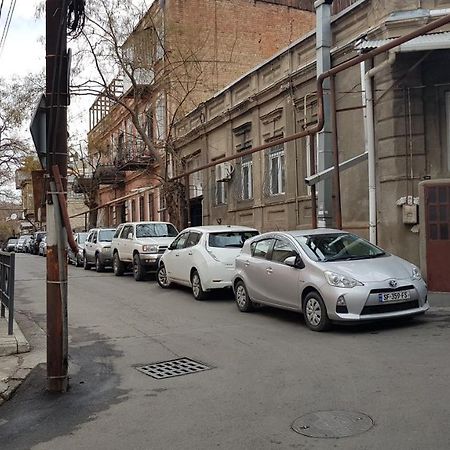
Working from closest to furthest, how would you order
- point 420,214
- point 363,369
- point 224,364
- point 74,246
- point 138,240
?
point 74,246 < point 363,369 < point 224,364 < point 420,214 < point 138,240

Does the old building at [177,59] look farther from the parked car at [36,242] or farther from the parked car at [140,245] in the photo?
the parked car at [36,242]

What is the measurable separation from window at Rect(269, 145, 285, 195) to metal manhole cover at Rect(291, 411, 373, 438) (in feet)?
46.4

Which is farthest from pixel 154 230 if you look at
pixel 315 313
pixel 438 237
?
pixel 315 313

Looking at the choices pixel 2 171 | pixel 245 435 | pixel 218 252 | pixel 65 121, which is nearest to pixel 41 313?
pixel 218 252

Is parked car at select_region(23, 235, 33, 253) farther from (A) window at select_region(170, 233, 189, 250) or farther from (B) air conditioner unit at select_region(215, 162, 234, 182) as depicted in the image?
(A) window at select_region(170, 233, 189, 250)

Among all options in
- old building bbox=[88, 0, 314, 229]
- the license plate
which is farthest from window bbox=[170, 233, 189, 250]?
old building bbox=[88, 0, 314, 229]

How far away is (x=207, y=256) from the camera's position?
13.1 metres

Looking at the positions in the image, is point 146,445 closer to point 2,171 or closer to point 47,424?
point 47,424

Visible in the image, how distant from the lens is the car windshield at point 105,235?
923 inches

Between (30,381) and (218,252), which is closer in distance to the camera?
(30,381)

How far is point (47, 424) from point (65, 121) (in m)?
3.15

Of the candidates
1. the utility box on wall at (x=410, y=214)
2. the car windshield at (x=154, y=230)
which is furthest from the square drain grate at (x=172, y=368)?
the car windshield at (x=154, y=230)

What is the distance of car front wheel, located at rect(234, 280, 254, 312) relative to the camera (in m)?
11.2

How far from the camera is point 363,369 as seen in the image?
668 cm
